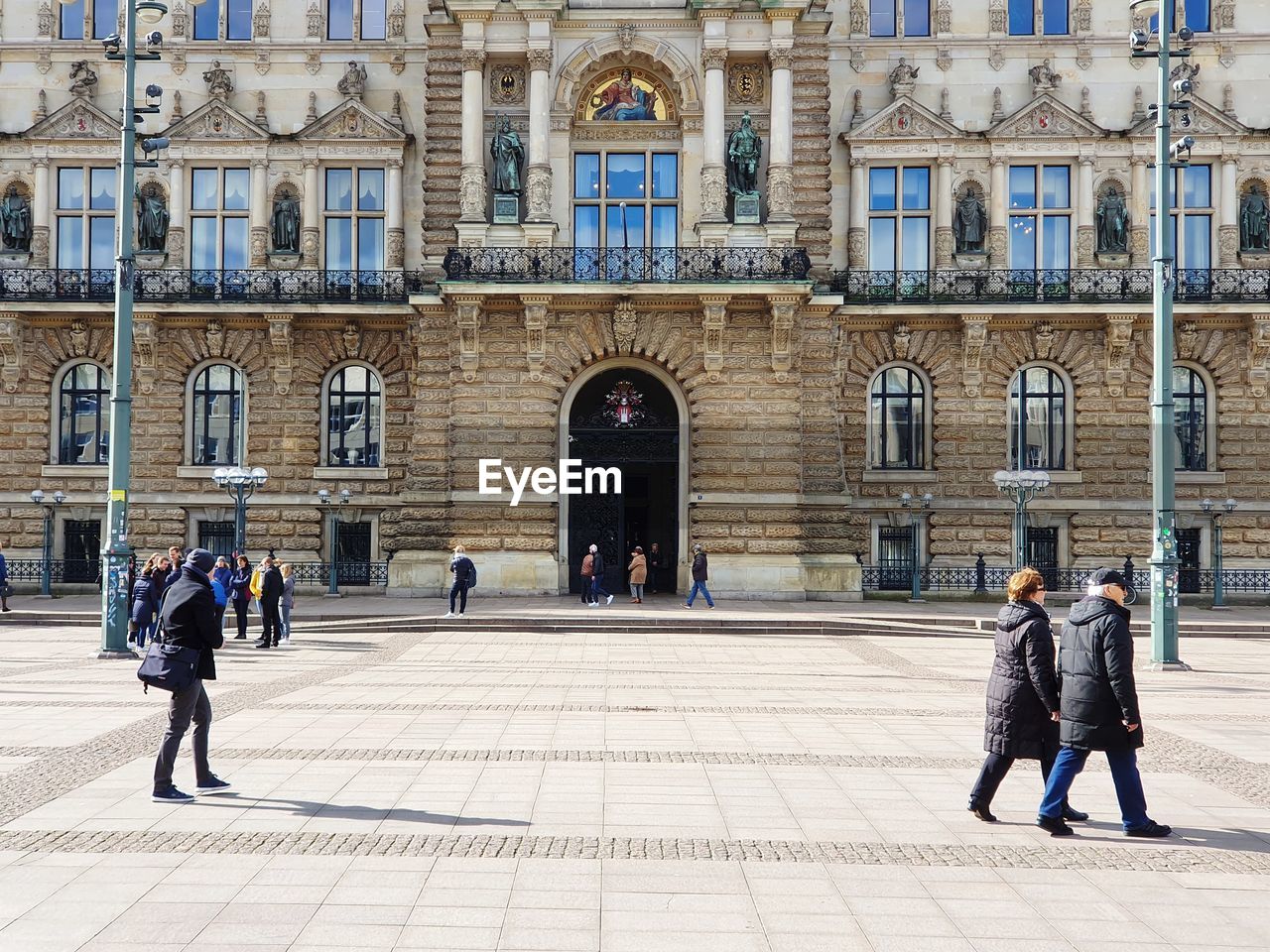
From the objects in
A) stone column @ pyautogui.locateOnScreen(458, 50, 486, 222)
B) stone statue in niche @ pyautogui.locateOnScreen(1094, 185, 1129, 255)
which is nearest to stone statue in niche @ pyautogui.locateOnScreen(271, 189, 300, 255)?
stone column @ pyautogui.locateOnScreen(458, 50, 486, 222)

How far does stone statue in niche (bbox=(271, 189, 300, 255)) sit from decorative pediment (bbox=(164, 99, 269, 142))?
6.48ft

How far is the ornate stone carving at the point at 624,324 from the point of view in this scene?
31.4 meters

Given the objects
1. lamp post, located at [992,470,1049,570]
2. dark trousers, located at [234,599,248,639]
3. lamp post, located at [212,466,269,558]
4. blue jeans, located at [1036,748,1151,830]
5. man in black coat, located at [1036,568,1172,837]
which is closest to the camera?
man in black coat, located at [1036,568,1172,837]

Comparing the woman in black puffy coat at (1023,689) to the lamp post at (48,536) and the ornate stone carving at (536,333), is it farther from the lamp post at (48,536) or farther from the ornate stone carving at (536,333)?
the lamp post at (48,536)

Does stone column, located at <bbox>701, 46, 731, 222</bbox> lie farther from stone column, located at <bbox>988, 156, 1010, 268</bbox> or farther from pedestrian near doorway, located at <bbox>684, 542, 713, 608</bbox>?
pedestrian near doorway, located at <bbox>684, 542, 713, 608</bbox>

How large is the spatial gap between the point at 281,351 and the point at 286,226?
383 centimetres

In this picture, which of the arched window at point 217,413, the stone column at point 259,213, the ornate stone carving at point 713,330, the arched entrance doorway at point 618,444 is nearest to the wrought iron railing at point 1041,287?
the ornate stone carving at point 713,330

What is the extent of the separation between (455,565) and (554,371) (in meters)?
7.20

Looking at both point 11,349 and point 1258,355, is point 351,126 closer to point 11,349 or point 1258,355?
point 11,349

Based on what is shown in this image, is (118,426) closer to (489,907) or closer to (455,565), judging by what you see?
(455,565)

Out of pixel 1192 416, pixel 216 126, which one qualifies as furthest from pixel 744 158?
pixel 216 126

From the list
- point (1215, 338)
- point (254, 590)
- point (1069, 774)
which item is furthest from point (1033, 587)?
point (1215, 338)

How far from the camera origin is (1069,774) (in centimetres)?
882

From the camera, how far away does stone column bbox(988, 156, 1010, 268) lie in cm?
3419
